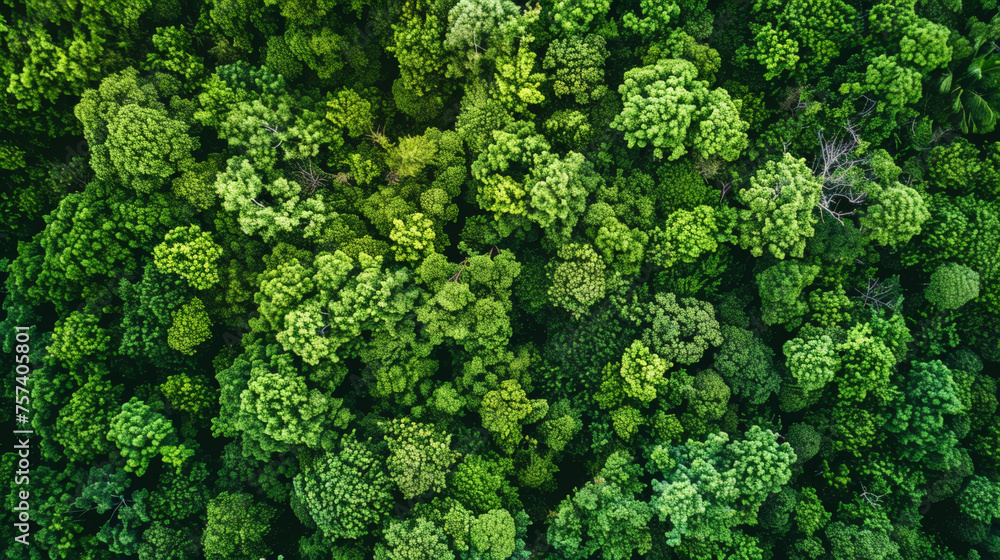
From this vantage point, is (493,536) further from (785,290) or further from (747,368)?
(785,290)

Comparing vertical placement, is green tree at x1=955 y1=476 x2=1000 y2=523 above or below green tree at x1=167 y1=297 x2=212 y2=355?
below

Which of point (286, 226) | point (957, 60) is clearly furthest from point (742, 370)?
point (286, 226)

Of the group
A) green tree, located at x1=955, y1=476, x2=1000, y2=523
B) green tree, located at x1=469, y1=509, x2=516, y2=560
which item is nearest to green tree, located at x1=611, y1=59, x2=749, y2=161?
green tree, located at x1=469, y1=509, x2=516, y2=560

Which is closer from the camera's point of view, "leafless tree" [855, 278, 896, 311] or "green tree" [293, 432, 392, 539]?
"green tree" [293, 432, 392, 539]

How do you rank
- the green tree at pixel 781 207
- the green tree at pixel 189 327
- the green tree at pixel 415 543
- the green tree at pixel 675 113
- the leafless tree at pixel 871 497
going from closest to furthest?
the green tree at pixel 415 543 < the green tree at pixel 675 113 < the green tree at pixel 781 207 < the leafless tree at pixel 871 497 < the green tree at pixel 189 327

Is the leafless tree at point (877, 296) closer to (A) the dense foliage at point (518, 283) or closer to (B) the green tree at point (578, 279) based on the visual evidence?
(A) the dense foliage at point (518, 283)

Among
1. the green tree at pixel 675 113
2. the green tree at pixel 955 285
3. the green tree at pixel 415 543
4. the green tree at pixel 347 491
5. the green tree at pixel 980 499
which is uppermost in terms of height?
the green tree at pixel 675 113

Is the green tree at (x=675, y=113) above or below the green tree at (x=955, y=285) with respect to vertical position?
above

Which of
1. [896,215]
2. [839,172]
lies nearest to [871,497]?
[896,215]

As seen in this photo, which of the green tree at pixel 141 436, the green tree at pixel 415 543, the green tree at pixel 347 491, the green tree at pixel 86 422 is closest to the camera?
the green tree at pixel 415 543

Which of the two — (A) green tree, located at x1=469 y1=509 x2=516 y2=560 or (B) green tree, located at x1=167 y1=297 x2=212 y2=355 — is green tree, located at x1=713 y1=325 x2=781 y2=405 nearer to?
(A) green tree, located at x1=469 y1=509 x2=516 y2=560

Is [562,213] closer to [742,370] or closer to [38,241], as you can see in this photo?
[742,370]

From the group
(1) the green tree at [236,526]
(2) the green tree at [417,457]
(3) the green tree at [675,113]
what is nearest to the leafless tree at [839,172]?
(3) the green tree at [675,113]
